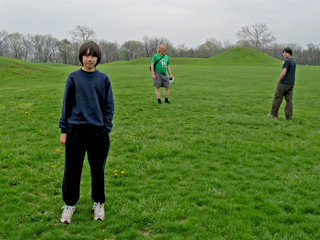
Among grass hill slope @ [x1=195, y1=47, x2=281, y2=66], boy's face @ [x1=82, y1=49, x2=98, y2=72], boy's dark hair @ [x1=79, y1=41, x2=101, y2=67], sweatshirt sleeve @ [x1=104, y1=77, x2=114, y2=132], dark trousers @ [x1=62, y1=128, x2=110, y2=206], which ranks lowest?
dark trousers @ [x1=62, y1=128, x2=110, y2=206]

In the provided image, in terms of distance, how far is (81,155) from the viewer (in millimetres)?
3641

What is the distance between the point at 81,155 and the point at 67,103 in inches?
27.6

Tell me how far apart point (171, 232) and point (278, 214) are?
64.3 inches

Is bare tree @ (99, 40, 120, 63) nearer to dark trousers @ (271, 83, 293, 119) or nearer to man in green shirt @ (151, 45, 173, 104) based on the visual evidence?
man in green shirt @ (151, 45, 173, 104)

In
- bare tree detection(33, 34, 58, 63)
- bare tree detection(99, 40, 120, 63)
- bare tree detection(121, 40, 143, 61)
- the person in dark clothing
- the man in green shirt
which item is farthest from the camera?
bare tree detection(121, 40, 143, 61)

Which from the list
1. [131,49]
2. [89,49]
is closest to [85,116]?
[89,49]

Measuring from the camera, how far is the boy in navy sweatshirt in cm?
346

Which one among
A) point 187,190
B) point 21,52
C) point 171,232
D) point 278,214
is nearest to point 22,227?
point 171,232

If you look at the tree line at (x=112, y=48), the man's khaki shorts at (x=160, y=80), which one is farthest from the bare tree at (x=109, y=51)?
the man's khaki shorts at (x=160, y=80)

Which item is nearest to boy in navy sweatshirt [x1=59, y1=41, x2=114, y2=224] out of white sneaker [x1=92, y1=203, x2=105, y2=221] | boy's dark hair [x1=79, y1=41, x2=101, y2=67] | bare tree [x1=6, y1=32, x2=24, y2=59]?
boy's dark hair [x1=79, y1=41, x2=101, y2=67]

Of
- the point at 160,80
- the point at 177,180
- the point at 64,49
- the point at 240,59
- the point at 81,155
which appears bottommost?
the point at 177,180

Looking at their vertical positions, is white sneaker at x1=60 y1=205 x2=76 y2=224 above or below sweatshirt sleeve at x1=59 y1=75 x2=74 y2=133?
below

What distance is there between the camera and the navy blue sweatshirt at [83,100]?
11.3 ft

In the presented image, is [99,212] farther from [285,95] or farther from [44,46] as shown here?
[44,46]
